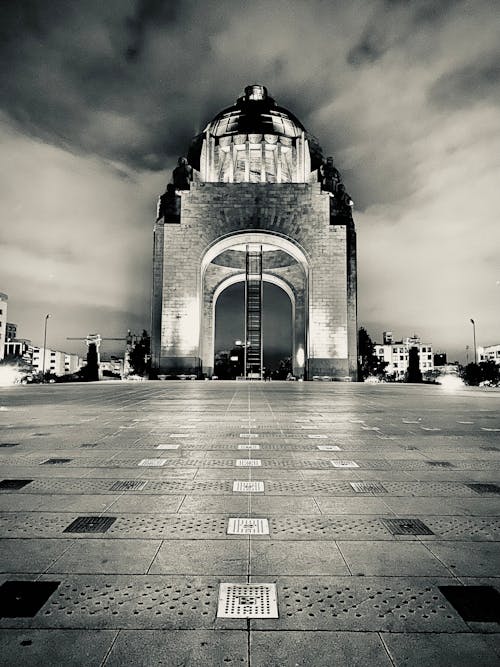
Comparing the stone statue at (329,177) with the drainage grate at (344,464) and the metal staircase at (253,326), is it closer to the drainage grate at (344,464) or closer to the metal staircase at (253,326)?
the metal staircase at (253,326)

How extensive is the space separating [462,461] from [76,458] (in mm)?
5005

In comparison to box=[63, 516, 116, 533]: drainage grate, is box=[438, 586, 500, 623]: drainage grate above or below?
below

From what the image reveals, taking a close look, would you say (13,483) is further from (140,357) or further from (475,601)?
(140,357)

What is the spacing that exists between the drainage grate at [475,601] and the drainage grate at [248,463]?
3345 millimetres

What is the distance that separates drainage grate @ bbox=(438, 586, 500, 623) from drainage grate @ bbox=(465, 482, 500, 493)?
2.33 meters

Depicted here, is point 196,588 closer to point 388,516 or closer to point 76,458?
point 388,516

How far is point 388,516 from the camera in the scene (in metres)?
4.04

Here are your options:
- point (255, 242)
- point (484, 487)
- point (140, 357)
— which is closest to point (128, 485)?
point (484, 487)

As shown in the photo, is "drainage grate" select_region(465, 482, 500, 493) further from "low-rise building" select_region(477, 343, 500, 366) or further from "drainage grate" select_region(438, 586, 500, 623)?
"low-rise building" select_region(477, 343, 500, 366)

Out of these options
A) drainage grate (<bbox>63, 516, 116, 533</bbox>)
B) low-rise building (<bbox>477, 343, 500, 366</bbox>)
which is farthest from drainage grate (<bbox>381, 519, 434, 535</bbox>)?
low-rise building (<bbox>477, 343, 500, 366</bbox>)

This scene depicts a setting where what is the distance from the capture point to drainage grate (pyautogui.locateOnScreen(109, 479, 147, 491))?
4.81 m

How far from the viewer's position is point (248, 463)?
6035 millimetres

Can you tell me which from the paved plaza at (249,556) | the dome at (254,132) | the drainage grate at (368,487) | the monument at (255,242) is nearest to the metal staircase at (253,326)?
the monument at (255,242)

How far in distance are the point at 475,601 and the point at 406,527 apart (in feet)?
3.93
